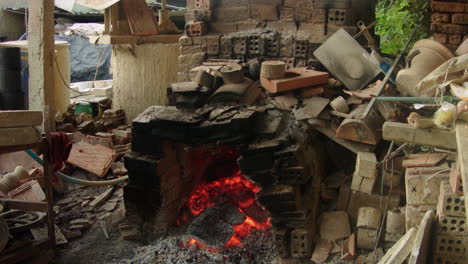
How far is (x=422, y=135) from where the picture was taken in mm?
3426

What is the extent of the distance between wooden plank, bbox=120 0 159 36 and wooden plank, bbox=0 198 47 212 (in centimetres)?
460

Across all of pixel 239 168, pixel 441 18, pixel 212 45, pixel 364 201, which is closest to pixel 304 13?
pixel 212 45

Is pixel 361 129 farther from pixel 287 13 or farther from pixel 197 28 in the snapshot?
pixel 197 28

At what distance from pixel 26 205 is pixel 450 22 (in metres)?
5.16

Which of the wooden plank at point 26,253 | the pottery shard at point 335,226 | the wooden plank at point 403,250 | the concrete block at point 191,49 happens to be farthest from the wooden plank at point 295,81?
the wooden plank at point 26,253

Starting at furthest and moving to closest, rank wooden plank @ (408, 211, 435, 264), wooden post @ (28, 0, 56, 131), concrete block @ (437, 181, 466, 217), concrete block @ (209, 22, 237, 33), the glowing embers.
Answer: wooden post @ (28, 0, 56, 131), concrete block @ (209, 22, 237, 33), the glowing embers, concrete block @ (437, 181, 466, 217), wooden plank @ (408, 211, 435, 264)

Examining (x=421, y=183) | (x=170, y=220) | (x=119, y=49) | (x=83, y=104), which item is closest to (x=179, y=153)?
(x=170, y=220)

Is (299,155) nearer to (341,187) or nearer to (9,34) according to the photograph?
(341,187)

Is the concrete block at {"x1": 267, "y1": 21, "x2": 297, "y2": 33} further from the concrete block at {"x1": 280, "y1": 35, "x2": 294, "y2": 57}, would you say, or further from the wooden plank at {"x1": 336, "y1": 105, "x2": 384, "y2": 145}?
the wooden plank at {"x1": 336, "y1": 105, "x2": 384, "y2": 145}

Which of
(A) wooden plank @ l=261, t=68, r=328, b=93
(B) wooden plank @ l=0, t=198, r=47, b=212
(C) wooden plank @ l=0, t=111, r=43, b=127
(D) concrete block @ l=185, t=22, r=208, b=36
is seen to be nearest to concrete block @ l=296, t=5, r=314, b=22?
(A) wooden plank @ l=261, t=68, r=328, b=93

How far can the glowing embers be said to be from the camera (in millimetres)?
5746

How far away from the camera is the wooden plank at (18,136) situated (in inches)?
166

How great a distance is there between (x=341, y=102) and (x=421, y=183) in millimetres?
1291

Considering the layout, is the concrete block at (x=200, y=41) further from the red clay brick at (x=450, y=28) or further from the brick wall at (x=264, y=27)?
the red clay brick at (x=450, y=28)
